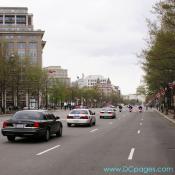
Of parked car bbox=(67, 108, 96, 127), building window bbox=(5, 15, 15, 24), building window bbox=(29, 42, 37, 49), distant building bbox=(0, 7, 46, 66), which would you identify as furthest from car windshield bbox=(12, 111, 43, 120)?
building window bbox=(5, 15, 15, 24)

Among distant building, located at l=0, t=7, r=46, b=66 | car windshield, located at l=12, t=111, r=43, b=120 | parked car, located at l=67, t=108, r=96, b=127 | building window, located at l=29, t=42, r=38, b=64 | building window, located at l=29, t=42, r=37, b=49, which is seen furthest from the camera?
building window, located at l=29, t=42, r=37, b=49

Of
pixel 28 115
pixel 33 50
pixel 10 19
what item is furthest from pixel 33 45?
pixel 28 115

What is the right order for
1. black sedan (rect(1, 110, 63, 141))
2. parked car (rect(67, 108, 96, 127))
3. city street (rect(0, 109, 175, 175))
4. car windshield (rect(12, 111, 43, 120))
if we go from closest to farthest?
city street (rect(0, 109, 175, 175))
black sedan (rect(1, 110, 63, 141))
car windshield (rect(12, 111, 43, 120))
parked car (rect(67, 108, 96, 127))

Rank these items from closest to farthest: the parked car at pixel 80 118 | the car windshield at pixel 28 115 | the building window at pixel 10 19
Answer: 1. the car windshield at pixel 28 115
2. the parked car at pixel 80 118
3. the building window at pixel 10 19

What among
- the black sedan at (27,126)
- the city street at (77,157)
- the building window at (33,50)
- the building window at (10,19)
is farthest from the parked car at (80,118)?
the building window at (10,19)

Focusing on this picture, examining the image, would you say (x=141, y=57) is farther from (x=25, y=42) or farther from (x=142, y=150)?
(x=25, y=42)

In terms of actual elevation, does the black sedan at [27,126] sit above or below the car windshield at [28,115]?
below

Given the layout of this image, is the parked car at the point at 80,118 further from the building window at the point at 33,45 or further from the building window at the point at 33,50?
the building window at the point at 33,45

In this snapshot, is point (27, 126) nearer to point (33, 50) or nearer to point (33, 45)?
point (33, 50)

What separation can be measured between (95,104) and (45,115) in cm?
17971

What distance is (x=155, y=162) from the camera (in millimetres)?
12844

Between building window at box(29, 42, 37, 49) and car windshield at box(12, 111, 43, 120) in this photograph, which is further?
building window at box(29, 42, 37, 49)

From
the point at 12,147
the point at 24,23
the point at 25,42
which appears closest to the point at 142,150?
the point at 12,147

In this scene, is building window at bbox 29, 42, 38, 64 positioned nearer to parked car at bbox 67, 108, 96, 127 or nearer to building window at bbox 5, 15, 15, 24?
building window at bbox 5, 15, 15, 24
